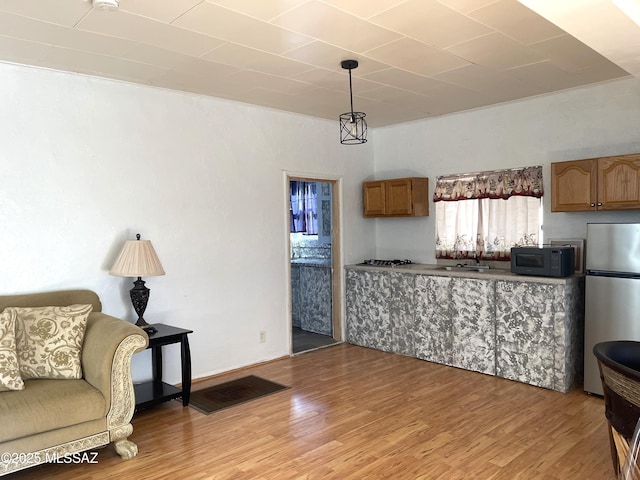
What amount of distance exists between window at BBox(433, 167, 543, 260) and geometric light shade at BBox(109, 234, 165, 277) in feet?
10.5

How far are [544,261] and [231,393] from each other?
289 centimetres

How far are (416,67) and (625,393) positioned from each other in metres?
2.65

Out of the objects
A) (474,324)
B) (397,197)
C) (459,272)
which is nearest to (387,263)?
(397,197)

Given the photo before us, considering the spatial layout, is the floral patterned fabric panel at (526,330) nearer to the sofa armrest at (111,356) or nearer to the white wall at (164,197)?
the white wall at (164,197)

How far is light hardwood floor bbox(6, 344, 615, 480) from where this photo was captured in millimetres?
2781

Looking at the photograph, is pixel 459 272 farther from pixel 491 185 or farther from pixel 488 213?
pixel 491 185

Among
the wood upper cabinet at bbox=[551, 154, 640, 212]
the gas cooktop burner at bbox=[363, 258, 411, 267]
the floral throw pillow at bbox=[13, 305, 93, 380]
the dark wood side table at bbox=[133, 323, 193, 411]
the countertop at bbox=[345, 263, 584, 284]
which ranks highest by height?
the wood upper cabinet at bbox=[551, 154, 640, 212]

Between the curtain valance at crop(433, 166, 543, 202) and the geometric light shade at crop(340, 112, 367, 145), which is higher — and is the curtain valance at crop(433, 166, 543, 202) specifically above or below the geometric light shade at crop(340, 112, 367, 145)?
below

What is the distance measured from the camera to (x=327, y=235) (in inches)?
266

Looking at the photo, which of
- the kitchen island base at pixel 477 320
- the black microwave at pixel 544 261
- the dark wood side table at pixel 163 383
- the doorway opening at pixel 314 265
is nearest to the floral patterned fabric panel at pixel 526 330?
the kitchen island base at pixel 477 320

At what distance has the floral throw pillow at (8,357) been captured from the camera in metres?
2.76

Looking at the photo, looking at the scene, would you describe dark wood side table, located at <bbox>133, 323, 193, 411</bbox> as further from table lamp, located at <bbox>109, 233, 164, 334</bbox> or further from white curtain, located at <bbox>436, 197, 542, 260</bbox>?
white curtain, located at <bbox>436, 197, 542, 260</bbox>

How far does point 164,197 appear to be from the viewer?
4191 mm

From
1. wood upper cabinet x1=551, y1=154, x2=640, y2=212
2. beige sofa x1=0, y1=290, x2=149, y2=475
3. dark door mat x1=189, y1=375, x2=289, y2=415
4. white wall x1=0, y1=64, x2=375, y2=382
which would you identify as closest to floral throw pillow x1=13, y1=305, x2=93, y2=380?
beige sofa x1=0, y1=290, x2=149, y2=475
